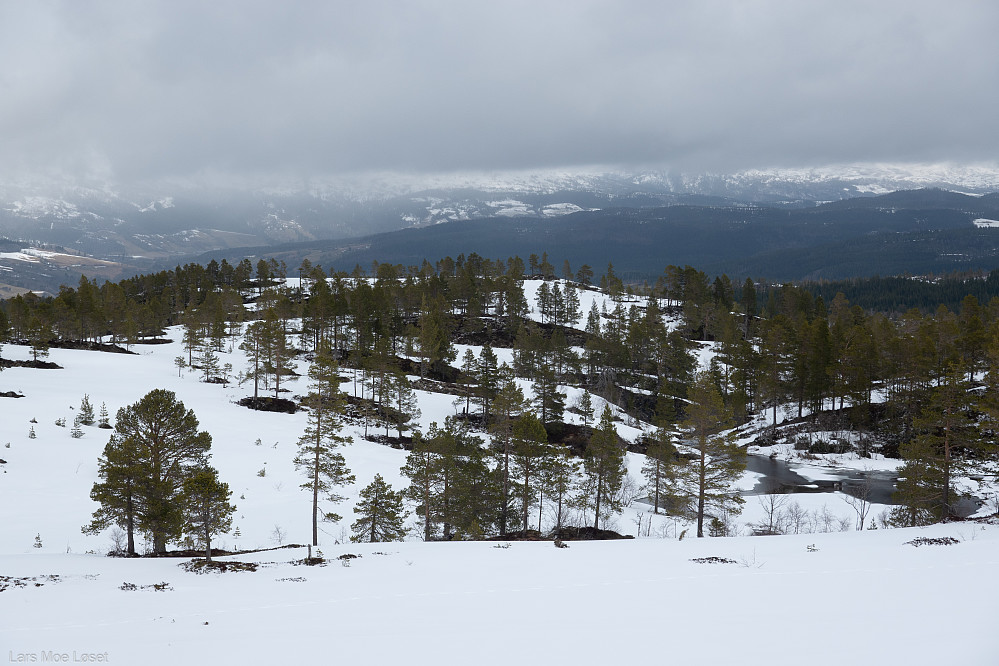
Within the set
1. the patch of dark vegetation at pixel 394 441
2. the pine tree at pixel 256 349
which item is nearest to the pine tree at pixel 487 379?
the patch of dark vegetation at pixel 394 441

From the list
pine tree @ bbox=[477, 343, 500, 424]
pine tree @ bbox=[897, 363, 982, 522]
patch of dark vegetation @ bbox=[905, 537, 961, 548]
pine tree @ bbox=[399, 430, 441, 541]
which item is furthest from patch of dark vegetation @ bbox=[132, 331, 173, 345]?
patch of dark vegetation @ bbox=[905, 537, 961, 548]

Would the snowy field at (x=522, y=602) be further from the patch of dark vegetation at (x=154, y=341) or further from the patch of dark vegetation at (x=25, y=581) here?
the patch of dark vegetation at (x=154, y=341)

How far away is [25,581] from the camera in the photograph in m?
16.3

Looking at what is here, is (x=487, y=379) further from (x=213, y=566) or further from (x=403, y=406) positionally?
(x=213, y=566)

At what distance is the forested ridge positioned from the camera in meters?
33.1

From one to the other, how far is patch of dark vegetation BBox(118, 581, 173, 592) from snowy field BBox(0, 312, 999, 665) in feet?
0.37

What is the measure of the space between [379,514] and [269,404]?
112 feet

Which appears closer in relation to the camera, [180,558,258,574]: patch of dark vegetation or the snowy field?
the snowy field

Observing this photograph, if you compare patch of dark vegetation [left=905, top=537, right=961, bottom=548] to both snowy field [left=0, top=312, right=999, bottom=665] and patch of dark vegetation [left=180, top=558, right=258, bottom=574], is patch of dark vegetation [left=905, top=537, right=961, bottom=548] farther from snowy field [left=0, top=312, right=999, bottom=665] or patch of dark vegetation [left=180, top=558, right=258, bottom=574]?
patch of dark vegetation [left=180, top=558, right=258, bottom=574]

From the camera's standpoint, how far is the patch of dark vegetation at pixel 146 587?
51.9 feet

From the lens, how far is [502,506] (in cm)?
3403

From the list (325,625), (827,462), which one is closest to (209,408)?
(325,625)

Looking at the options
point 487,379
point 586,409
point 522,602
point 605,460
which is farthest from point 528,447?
point 586,409

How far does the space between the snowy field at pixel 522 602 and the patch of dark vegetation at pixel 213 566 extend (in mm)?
486
